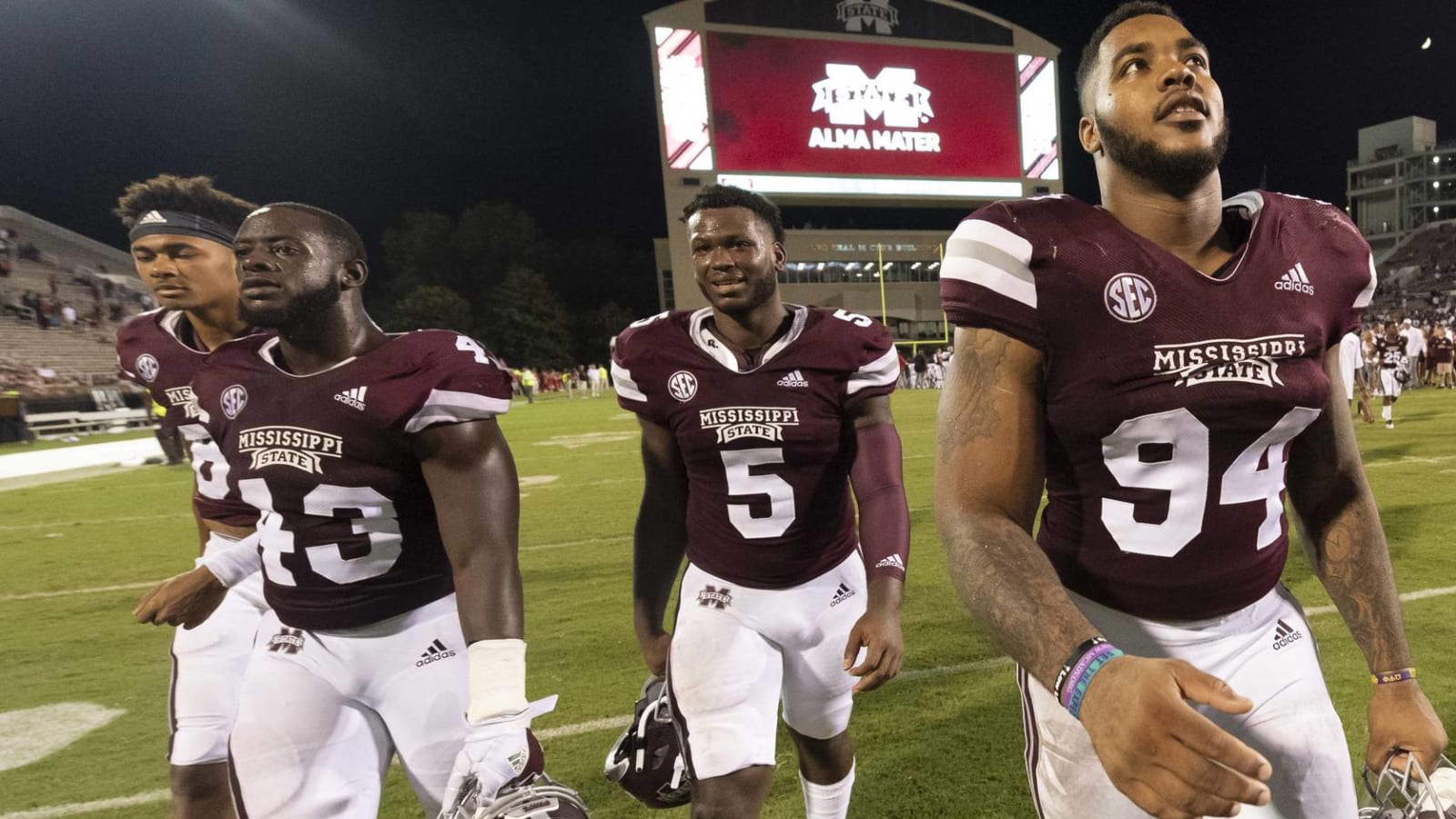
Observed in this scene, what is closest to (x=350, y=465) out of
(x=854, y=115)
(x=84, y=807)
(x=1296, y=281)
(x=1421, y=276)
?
(x=1296, y=281)

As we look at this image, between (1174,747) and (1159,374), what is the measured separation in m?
0.68

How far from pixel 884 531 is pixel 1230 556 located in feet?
3.67

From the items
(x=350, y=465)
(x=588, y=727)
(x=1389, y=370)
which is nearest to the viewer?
(x=350, y=465)

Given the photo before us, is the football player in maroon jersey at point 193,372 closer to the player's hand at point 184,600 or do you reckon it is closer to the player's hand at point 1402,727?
the player's hand at point 184,600

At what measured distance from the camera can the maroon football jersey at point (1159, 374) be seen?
4.75ft

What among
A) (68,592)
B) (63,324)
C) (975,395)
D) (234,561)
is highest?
(63,324)

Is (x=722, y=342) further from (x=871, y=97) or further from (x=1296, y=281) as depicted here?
(x=871, y=97)

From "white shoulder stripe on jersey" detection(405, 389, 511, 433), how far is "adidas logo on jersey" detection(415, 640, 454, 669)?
1.89ft

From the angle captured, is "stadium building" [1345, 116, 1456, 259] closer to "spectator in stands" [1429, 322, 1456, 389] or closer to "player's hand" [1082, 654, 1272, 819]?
"spectator in stands" [1429, 322, 1456, 389]

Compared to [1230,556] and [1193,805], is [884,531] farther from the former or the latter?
[1193,805]

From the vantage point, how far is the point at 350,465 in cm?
208

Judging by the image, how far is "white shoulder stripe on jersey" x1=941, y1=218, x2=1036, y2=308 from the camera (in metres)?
1.44

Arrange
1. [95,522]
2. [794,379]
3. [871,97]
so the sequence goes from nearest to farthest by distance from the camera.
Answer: [794,379]
[95,522]
[871,97]

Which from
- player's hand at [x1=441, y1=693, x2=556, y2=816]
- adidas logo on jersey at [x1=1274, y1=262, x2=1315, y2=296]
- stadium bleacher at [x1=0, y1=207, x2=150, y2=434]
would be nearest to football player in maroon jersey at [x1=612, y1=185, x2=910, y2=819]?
player's hand at [x1=441, y1=693, x2=556, y2=816]
